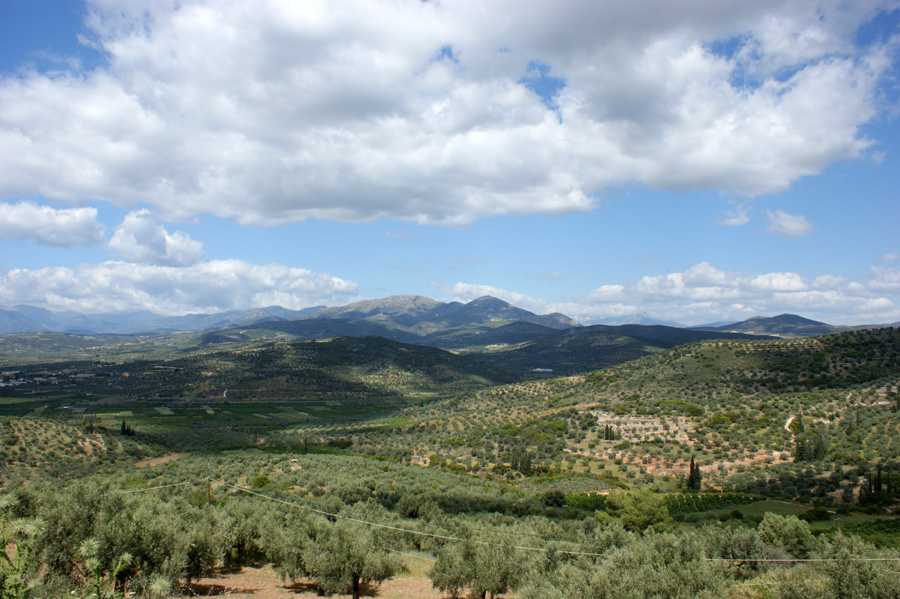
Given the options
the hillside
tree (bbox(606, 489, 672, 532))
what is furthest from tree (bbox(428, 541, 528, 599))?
the hillside

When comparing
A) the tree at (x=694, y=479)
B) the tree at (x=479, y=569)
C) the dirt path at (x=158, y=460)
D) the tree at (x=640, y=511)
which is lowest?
the dirt path at (x=158, y=460)

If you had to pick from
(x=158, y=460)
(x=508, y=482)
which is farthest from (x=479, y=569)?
(x=158, y=460)

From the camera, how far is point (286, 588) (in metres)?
23.1

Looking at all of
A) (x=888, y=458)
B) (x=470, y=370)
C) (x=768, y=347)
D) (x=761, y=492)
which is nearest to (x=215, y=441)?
(x=761, y=492)

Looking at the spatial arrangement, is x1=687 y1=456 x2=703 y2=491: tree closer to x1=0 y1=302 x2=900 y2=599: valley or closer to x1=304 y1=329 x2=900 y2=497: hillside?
x1=0 y1=302 x2=900 y2=599: valley

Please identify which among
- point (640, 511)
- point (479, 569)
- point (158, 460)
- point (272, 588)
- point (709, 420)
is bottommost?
point (158, 460)

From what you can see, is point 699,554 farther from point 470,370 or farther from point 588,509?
point 470,370

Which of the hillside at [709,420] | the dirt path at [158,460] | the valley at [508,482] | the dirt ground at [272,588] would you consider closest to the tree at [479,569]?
the valley at [508,482]

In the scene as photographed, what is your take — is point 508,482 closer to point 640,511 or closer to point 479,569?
point 640,511

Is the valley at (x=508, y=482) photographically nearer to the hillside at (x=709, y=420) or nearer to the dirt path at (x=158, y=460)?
the hillside at (x=709, y=420)

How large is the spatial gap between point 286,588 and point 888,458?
49118 mm

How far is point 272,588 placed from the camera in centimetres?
2303

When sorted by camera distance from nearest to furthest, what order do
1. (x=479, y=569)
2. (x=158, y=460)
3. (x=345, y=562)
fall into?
(x=479, y=569) < (x=345, y=562) < (x=158, y=460)

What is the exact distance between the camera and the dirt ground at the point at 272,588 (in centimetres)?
2141
